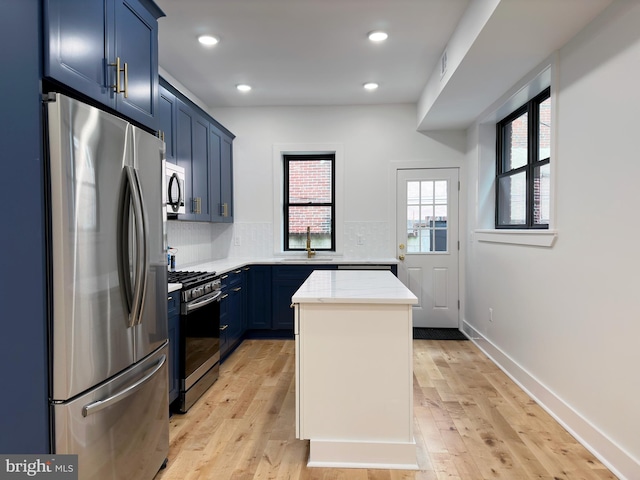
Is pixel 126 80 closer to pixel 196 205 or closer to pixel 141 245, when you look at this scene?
pixel 141 245

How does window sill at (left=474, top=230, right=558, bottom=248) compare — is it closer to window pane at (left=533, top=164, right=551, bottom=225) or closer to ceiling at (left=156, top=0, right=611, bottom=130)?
window pane at (left=533, top=164, right=551, bottom=225)

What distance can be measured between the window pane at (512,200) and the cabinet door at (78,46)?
329cm

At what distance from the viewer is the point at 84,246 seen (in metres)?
1.48

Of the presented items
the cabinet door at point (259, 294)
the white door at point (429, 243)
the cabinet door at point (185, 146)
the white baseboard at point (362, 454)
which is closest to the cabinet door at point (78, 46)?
the cabinet door at point (185, 146)

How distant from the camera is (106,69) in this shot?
1714 mm

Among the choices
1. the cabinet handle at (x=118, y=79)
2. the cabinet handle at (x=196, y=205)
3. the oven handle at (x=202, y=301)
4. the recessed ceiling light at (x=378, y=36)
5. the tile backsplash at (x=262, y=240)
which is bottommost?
the oven handle at (x=202, y=301)

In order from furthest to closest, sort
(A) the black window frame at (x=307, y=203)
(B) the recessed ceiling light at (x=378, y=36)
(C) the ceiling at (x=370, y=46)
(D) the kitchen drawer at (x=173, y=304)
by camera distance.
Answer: (A) the black window frame at (x=307, y=203)
(B) the recessed ceiling light at (x=378, y=36)
(D) the kitchen drawer at (x=173, y=304)
(C) the ceiling at (x=370, y=46)

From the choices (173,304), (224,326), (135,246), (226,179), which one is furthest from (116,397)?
(226,179)

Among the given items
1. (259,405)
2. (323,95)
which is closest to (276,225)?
(323,95)

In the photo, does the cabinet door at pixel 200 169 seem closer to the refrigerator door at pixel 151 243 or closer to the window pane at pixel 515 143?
the refrigerator door at pixel 151 243

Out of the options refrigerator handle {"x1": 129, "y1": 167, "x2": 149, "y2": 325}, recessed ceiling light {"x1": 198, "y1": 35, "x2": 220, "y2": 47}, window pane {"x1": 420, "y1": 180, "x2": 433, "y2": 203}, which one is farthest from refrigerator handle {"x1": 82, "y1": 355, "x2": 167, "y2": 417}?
window pane {"x1": 420, "y1": 180, "x2": 433, "y2": 203}

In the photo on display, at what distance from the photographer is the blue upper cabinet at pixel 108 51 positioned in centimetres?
142

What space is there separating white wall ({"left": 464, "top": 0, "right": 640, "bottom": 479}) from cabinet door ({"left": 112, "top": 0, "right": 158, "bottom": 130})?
2399mm

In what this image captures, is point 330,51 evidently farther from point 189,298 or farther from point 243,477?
point 243,477
